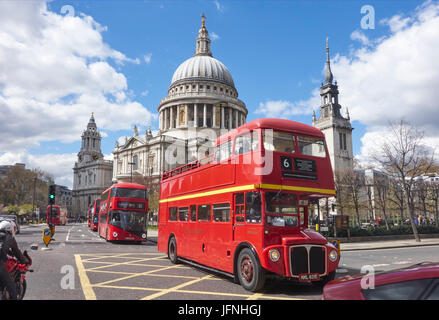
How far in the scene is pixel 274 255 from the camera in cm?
809

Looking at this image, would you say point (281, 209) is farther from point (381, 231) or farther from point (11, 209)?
point (11, 209)

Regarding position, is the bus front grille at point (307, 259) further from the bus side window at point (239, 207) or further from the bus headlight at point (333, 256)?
the bus side window at point (239, 207)

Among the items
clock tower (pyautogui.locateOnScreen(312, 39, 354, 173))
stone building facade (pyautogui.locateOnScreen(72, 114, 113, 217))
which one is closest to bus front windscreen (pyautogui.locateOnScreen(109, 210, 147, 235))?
clock tower (pyautogui.locateOnScreen(312, 39, 354, 173))

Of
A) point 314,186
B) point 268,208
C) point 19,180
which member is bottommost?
point 268,208

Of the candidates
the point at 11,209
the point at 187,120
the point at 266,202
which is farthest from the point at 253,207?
the point at 187,120

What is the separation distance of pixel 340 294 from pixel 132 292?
5426mm

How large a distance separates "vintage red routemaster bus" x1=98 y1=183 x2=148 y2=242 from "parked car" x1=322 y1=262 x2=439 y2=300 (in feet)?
64.7

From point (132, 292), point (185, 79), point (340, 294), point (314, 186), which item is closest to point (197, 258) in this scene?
point (132, 292)

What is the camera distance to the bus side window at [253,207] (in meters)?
8.63

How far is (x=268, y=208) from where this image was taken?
8.57 metres

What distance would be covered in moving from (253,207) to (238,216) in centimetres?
78
